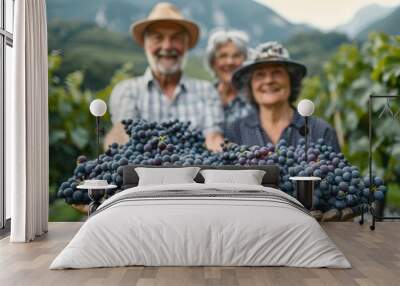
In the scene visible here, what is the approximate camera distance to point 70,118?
6.42m

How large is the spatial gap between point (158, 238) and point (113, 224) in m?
0.32

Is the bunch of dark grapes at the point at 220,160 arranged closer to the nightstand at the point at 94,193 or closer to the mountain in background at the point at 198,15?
the nightstand at the point at 94,193

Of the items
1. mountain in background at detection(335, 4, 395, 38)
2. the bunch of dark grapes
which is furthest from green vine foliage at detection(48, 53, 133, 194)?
mountain in background at detection(335, 4, 395, 38)

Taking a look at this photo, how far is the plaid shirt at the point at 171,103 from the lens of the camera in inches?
248

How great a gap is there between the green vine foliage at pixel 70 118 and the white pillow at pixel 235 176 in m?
1.50

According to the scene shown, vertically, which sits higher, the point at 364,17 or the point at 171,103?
the point at 364,17

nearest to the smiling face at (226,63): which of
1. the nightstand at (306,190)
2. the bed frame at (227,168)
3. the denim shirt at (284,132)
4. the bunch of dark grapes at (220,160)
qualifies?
the denim shirt at (284,132)

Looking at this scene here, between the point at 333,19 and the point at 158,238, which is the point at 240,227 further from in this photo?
the point at 333,19

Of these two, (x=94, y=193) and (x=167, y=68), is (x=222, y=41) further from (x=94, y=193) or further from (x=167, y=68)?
(x=94, y=193)

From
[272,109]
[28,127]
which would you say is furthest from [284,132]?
[28,127]

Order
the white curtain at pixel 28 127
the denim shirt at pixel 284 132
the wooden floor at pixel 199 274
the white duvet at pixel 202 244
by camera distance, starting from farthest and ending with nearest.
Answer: the denim shirt at pixel 284 132
the white curtain at pixel 28 127
the white duvet at pixel 202 244
the wooden floor at pixel 199 274

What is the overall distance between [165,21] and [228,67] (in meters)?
0.86

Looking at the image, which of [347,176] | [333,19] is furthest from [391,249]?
[333,19]

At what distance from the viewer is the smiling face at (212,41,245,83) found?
636 cm
